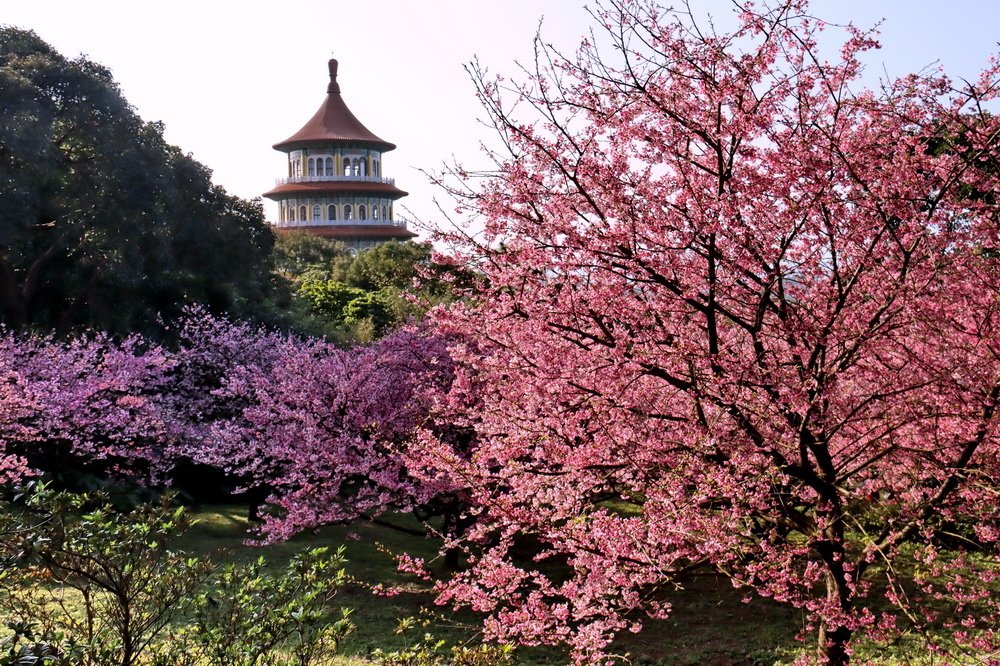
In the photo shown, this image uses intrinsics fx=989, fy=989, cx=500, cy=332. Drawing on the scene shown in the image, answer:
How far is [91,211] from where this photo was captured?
69.9 ft

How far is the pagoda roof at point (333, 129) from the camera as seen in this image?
60.2 metres

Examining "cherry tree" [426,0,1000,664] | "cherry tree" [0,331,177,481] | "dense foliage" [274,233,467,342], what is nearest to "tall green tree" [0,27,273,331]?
"dense foliage" [274,233,467,342]

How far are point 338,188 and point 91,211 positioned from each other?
3895cm

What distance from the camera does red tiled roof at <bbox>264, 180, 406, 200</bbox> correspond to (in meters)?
59.9

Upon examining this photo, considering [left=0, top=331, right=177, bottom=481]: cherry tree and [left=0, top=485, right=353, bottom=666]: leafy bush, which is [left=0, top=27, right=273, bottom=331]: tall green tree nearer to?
[left=0, top=331, right=177, bottom=481]: cherry tree

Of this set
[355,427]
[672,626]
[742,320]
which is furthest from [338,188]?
[742,320]

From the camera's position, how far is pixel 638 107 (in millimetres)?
5836

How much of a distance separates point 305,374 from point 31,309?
41.5 ft

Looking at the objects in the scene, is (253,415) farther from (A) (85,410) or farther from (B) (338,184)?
(B) (338,184)

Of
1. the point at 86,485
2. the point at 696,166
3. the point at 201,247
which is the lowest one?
the point at 86,485

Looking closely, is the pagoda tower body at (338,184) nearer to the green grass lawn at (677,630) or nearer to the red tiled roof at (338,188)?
the red tiled roof at (338,188)

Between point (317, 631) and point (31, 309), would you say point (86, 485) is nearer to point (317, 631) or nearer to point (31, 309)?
point (31, 309)

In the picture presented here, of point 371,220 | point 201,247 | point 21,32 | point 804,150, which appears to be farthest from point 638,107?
point 371,220

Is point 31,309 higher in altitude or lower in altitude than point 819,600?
higher
